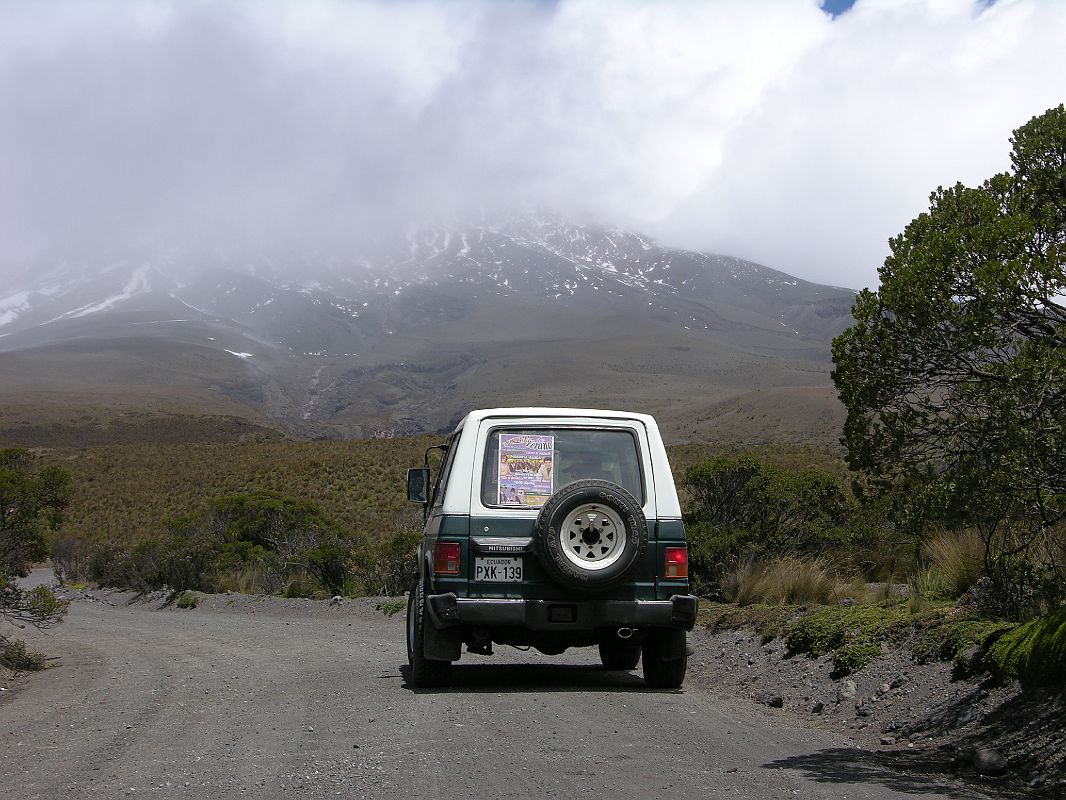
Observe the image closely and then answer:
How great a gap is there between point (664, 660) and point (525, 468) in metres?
2.00

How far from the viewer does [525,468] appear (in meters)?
8.72

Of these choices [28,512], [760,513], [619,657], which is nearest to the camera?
[619,657]

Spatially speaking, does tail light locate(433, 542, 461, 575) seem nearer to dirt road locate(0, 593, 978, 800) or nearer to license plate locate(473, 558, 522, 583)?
license plate locate(473, 558, 522, 583)

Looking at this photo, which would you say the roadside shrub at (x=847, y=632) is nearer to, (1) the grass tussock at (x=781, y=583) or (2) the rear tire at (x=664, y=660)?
(2) the rear tire at (x=664, y=660)

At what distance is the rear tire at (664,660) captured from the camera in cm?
885

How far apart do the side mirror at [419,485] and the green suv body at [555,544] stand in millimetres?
449

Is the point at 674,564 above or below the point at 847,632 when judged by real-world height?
above

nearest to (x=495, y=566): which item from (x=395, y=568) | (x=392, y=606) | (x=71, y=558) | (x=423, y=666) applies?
(x=423, y=666)

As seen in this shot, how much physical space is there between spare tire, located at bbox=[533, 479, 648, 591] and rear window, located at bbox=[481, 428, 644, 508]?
1.44 feet

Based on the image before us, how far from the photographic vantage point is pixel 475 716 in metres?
7.45

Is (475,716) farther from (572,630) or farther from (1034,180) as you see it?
(1034,180)

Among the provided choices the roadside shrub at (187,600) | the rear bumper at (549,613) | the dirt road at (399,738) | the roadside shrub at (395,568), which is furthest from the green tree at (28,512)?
the rear bumper at (549,613)

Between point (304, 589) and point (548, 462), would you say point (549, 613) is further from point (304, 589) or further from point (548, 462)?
point (304, 589)

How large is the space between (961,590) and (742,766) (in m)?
5.15
